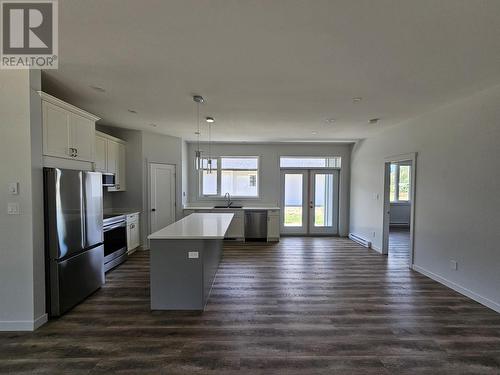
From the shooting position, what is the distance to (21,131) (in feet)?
7.67

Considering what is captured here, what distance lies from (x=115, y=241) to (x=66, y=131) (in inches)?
82.5

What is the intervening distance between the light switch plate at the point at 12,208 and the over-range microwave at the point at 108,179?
1.84m

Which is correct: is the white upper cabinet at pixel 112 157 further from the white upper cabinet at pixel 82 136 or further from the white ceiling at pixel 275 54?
the white upper cabinet at pixel 82 136

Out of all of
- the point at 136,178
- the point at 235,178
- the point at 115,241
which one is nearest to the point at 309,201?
the point at 235,178

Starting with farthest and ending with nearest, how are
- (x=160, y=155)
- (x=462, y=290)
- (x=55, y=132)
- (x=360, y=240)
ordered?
1. (x=360, y=240)
2. (x=160, y=155)
3. (x=462, y=290)
4. (x=55, y=132)

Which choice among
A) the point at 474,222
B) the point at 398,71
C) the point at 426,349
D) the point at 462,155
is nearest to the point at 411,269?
the point at 474,222

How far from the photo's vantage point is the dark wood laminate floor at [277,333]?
1972 mm

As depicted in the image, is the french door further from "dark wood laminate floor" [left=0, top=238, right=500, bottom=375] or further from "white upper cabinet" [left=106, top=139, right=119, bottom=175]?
"white upper cabinet" [left=106, top=139, right=119, bottom=175]

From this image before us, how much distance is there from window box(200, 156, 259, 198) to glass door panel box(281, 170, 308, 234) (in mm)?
867

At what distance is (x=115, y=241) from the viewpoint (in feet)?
13.6

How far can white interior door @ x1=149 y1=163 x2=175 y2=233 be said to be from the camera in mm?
5402

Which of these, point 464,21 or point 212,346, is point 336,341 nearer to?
point 212,346

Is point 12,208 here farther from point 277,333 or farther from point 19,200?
point 277,333

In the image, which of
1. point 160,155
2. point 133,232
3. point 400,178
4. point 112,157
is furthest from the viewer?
point 400,178
